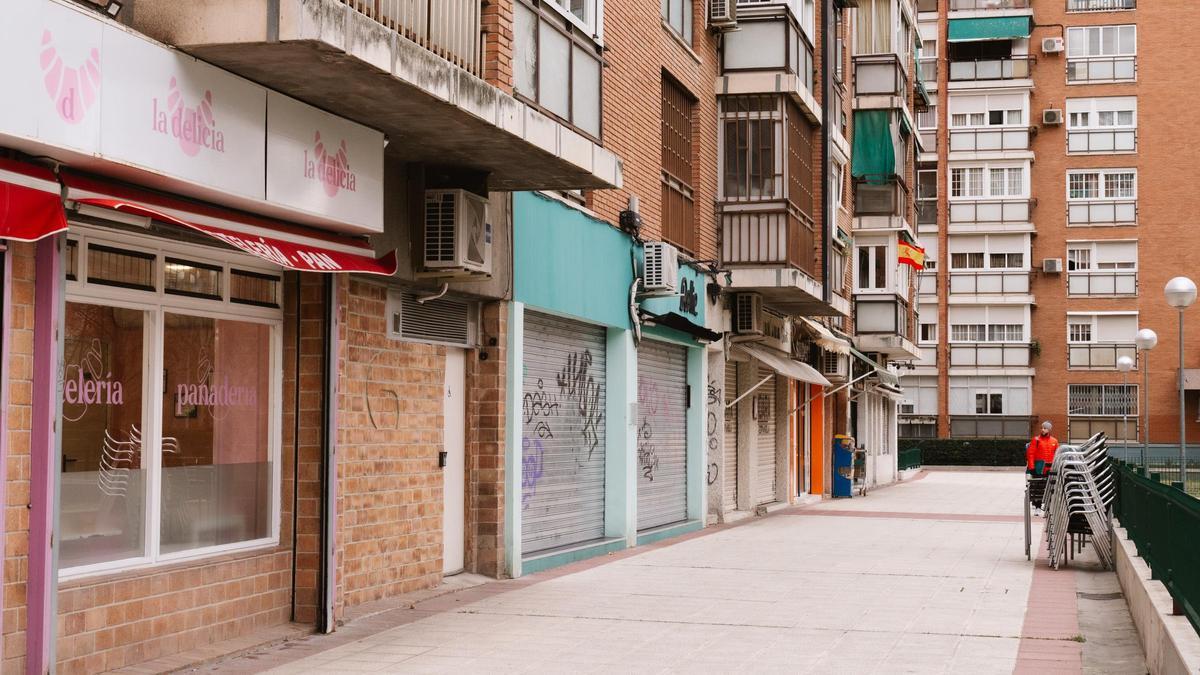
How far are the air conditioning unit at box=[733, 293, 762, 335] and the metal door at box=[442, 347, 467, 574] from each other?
938cm

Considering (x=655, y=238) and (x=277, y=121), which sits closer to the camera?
(x=277, y=121)

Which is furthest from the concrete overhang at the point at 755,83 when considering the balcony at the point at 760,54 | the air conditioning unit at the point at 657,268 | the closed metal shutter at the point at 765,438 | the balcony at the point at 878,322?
the balcony at the point at 878,322

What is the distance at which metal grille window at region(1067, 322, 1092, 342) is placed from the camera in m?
53.6

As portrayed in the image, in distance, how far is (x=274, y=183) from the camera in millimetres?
8766

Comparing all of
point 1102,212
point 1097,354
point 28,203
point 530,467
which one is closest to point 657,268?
point 530,467

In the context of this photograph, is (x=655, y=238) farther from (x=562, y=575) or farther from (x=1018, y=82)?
(x=1018, y=82)

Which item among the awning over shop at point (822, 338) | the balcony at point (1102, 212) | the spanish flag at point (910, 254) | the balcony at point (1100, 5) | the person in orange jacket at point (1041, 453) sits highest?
the balcony at point (1100, 5)

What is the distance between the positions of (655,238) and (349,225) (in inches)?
349

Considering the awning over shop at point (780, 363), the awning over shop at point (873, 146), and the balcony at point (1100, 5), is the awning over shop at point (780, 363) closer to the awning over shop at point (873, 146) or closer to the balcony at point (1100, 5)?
the awning over shop at point (873, 146)

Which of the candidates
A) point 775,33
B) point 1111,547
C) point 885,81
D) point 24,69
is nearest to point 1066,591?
point 1111,547

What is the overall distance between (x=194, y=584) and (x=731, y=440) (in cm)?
1488

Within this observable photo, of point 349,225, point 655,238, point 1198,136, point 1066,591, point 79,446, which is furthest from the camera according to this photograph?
point 1198,136

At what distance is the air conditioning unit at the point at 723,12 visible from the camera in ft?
68.4

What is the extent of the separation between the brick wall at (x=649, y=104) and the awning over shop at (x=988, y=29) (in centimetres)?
3579
